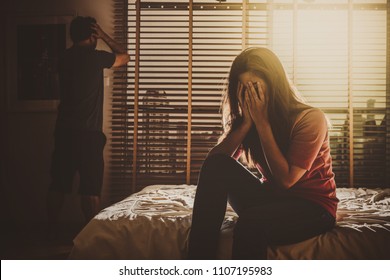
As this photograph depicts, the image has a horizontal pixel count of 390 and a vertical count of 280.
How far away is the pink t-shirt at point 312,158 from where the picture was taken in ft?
4.60

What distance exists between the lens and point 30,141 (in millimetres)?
3330

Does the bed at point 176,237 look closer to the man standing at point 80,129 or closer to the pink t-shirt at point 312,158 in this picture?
the pink t-shirt at point 312,158

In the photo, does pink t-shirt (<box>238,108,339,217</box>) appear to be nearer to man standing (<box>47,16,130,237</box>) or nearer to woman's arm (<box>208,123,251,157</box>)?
woman's arm (<box>208,123,251,157</box>)

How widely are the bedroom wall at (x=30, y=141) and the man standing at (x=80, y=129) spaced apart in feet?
2.13

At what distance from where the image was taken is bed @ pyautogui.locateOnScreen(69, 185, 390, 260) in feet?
Result: 4.64

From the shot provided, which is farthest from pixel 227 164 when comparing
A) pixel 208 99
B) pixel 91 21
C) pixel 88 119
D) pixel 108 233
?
pixel 208 99

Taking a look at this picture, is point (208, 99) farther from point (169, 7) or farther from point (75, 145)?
point (75, 145)

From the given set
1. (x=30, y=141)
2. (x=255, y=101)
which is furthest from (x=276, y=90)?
(x=30, y=141)

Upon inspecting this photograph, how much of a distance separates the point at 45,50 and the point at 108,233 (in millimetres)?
2235

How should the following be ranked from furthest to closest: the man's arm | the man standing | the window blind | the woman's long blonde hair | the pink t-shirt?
the window blind < the man's arm < the man standing < the woman's long blonde hair < the pink t-shirt

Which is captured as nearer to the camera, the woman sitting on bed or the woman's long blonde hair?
the woman sitting on bed

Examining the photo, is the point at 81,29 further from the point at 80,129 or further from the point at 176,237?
the point at 176,237

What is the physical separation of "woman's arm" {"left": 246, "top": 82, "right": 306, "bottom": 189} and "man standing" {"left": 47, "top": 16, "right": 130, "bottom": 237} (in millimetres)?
1431

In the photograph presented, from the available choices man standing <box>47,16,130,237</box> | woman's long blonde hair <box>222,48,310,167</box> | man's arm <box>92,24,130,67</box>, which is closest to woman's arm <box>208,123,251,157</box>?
woman's long blonde hair <box>222,48,310,167</box>
